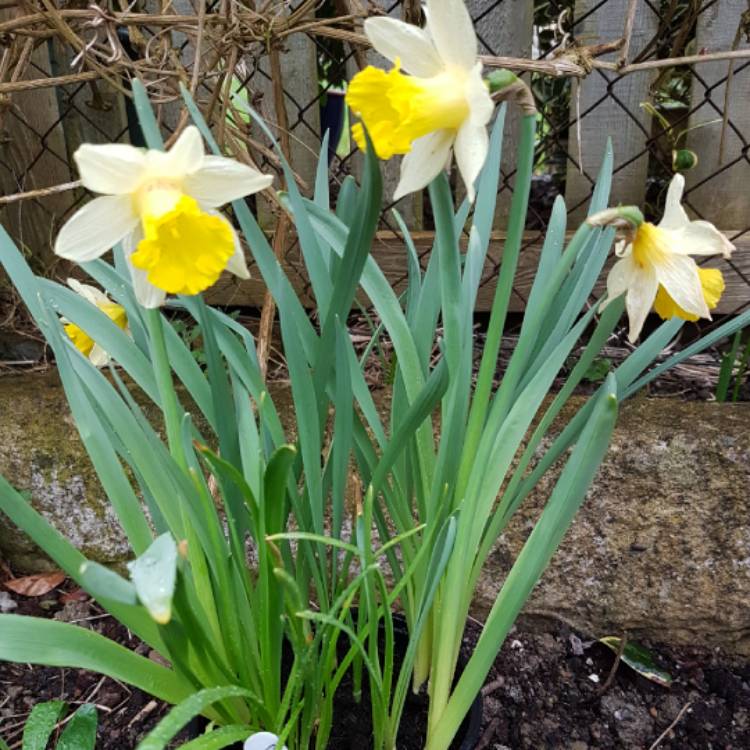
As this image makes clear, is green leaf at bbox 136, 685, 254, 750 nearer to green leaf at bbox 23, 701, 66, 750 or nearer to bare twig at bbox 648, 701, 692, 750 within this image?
green leaf at bbox 23, 701, 66, 750

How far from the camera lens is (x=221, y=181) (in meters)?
0.59

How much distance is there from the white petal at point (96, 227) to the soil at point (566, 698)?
2.28 ft

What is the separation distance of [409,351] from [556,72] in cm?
32

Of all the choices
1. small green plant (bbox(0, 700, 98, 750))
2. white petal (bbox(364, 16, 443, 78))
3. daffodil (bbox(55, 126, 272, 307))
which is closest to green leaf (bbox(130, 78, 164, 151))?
daffodil (bbox(55, 126, 272, 307))

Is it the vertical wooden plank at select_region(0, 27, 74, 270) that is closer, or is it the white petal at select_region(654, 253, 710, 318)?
the white petal at select_region(654, 253, 710, 318)

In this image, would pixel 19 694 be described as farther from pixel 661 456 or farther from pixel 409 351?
pixel 661 456

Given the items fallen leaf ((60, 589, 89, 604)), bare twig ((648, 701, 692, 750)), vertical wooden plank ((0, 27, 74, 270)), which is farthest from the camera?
vertical wooden plank ((0, 27, 74, 270))

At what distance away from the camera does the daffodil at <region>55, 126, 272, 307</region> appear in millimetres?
551

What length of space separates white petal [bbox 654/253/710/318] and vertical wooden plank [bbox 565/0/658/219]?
104 cm

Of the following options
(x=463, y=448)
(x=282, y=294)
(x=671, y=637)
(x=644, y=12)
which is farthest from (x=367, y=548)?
(x=644, y=12)

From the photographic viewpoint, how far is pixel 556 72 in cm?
73

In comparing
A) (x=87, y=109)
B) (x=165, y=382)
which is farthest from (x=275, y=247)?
(x=87, y=109)

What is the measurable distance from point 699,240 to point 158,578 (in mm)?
533

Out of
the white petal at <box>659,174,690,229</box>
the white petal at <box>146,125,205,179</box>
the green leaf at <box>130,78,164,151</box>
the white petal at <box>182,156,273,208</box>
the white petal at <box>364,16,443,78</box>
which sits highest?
the white petal at <box>364,16,443,78</box>
